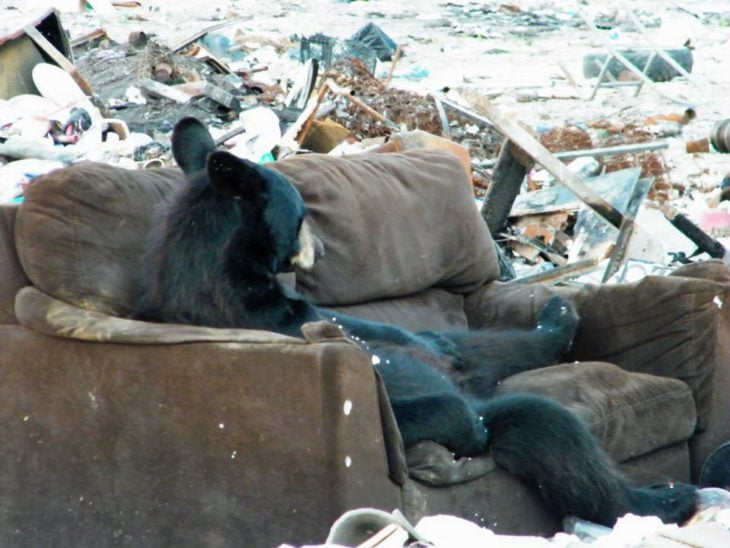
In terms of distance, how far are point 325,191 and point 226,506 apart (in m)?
1.49

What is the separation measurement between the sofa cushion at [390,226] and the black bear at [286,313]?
68 cm

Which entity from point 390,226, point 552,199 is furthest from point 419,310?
point 552,199

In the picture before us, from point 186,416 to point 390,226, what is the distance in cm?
154

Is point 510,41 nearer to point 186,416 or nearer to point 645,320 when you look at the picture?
point 645,320

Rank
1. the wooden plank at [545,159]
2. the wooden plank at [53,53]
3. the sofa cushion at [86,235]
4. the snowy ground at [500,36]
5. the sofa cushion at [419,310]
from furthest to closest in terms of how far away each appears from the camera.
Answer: the snowy ground at [500,36]
the wooden plank at [53,53]
the wooden plank at [545,159]
the sofa cushion at [419,310]
the sofa cushion at [86,235]

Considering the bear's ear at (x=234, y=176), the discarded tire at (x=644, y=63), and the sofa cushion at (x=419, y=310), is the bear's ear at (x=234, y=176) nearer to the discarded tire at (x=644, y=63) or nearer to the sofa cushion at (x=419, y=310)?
the sofa cushion at (x=419, y=310)

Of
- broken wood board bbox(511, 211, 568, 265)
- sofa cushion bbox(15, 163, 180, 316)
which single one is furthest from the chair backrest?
broken wood board bbox(511, 211, 568, 265)

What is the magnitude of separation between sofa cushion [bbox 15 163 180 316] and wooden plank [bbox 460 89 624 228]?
10.1ft

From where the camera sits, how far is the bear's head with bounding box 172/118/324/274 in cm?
356

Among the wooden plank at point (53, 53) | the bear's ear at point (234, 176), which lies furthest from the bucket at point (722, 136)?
the wooden plank at point (53, 53)

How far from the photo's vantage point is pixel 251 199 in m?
3.62

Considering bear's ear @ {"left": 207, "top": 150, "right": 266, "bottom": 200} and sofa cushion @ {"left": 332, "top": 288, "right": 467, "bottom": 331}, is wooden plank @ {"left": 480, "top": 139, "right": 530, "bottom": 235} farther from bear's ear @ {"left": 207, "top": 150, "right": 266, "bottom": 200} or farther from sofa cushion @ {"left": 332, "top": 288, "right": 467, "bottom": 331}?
bear's ear @ {"left": 207, "top": 150, "right": 266, "bottom": 200}

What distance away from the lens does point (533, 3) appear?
21359mm

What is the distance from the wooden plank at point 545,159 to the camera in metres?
6.67
